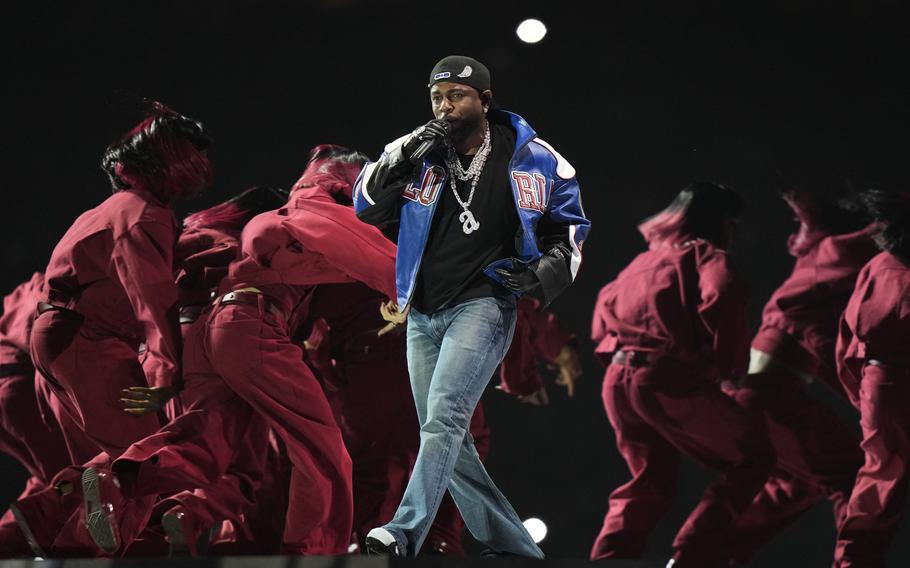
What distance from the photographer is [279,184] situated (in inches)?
313

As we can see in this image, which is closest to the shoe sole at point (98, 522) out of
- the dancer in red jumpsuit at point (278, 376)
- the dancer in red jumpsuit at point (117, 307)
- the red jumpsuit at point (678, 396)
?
the dancer in red jumpsuit at point (278, 376)

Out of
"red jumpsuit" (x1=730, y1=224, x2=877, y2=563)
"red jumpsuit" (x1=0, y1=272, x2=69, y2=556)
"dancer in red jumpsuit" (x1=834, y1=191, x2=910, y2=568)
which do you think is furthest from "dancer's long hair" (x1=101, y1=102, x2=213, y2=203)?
"dancer in red jumpsuit" (x1=834, y1=191, x2=910, y2=568)

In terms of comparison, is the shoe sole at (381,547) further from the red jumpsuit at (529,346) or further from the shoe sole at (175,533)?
the red jumpsuit at (529,346)

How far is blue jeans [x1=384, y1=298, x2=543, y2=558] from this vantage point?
3807 millimetres

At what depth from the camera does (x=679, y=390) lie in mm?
6809

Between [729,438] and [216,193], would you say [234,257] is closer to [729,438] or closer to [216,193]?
[216,193]

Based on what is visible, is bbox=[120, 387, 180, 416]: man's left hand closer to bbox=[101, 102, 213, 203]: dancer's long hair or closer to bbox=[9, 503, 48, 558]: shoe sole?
bbox=[9, 503, 48, 558]: shoe sole

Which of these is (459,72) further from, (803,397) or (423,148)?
(803,397)

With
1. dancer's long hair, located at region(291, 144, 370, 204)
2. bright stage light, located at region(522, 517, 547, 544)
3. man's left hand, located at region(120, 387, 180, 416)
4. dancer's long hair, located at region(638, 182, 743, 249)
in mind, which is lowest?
bright stage light, located at region(522, 517, 547, 544)

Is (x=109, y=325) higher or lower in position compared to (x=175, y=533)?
higher

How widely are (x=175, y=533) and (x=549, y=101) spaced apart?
4143 millimetres

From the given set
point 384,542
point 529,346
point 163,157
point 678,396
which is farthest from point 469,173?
point 678,396

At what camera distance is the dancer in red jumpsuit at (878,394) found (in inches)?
247

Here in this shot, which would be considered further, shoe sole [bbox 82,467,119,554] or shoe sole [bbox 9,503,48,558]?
shoe sole [bbox 9,503,48,558]
